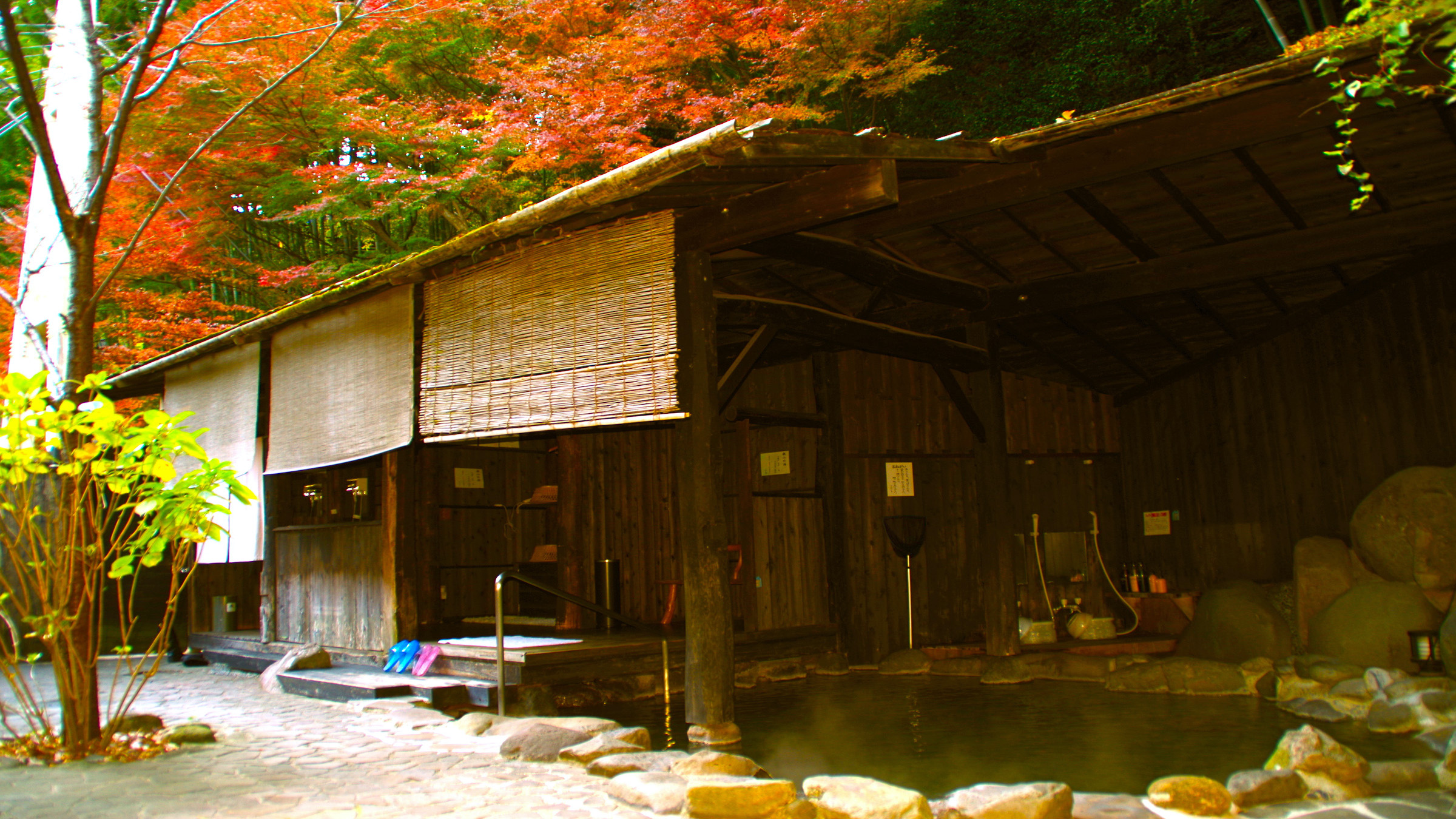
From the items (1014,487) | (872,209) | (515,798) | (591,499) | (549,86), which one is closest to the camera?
(515,798)

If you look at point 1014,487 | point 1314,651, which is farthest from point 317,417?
point 1314,651

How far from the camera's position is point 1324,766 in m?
4.57

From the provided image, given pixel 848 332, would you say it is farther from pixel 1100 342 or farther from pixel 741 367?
pixel 1100 342

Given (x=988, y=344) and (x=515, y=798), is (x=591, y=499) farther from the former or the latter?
(x=515, y=798)

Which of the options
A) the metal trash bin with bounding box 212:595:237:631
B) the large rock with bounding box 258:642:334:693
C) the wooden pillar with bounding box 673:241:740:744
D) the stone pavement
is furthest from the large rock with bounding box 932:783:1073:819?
the metal trash bin with bounding box 212:595:237:631

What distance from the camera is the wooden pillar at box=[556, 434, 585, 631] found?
31.1 ft

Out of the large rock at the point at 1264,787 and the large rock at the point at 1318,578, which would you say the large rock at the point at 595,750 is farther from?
the large rock at the point at 1318,578

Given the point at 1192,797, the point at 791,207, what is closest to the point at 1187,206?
the point at 791,207

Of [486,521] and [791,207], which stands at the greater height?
[791,207]

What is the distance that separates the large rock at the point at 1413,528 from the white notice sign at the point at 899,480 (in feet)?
13.1

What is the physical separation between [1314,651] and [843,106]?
10507 mm

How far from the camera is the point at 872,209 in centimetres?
568

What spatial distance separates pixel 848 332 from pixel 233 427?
6.45 metres

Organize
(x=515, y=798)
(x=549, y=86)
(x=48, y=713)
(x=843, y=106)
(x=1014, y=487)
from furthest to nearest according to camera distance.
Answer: (x=843, y=106)
(x=549, y=86)
(x=1014, y=487)
(x=48, y=713)
(x=515, y=798)
